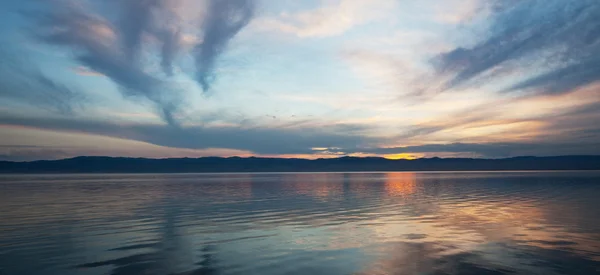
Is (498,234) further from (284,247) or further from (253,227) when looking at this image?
(253,227)

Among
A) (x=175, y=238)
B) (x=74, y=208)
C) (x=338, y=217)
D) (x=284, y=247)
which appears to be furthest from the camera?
(x=74, y=208)

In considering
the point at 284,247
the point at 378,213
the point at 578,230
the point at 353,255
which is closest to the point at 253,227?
the point at 284,247

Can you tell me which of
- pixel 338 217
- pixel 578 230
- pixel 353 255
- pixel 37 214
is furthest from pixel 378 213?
pixel 37 214

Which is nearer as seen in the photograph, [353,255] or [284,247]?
[353,255]

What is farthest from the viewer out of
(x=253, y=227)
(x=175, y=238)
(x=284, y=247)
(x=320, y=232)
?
(x=253, y=227)

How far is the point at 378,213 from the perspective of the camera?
33.1 m

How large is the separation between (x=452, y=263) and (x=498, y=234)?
858 centimetres

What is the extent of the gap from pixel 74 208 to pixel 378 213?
90.7 ft

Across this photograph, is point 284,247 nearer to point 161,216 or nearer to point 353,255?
point 353,255

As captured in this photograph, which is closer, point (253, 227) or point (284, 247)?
point (284, 247)

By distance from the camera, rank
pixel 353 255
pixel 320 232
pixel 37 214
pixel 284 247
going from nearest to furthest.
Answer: pixel 353 255
pixel 284 247
pixel 320 232
pixel 37 214

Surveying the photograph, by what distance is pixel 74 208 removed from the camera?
37.6 metres

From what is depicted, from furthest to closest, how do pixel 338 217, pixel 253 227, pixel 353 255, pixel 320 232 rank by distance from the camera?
pixel 338 217, pixel 253 227, pixel 320 232, pixel 353 255

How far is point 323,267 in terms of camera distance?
15781 mm
